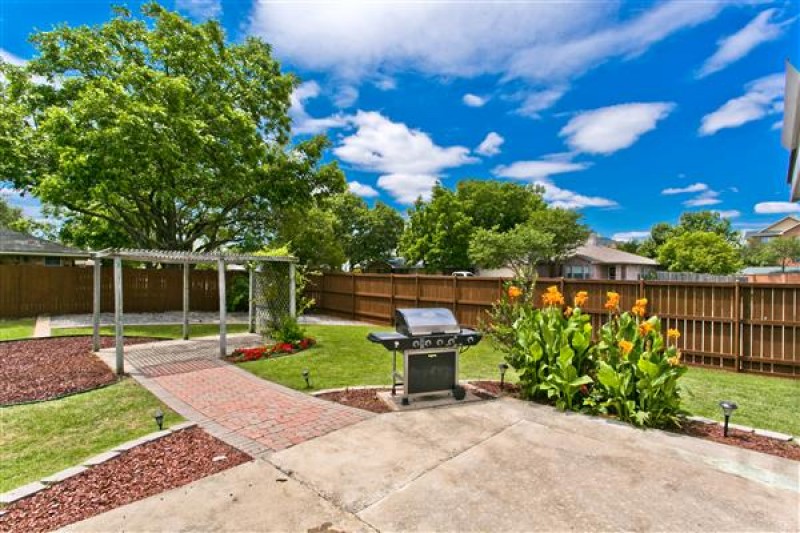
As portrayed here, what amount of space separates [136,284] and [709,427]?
1775 cm

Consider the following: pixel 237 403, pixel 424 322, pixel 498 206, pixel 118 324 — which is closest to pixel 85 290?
pixel 118 324

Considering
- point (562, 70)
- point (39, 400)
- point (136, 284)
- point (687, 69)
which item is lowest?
point (39, 400)

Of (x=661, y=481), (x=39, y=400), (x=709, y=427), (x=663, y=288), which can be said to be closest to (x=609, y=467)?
(x=661, y=481)

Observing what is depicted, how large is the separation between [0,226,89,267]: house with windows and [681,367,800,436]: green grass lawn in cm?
1993

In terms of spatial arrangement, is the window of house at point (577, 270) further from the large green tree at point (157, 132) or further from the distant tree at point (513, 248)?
the large green tree at point (157, 132)

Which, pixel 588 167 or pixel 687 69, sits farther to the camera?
pixel 588 167

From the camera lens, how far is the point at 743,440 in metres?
3.82

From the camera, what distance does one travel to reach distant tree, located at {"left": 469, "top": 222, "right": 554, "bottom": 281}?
2589 cm

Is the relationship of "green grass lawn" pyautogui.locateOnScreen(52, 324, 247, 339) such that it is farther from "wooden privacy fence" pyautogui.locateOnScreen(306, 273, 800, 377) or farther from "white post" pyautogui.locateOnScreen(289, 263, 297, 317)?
"wooden privacy fence" pyautogui.locateOnScreen(306, 273, 800, 377)

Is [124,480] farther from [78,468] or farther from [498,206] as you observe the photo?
[498,206]

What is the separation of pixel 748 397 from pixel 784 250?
5007cm

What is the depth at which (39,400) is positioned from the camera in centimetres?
518

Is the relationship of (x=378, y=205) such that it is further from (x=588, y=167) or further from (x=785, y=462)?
(x=785, y=462)

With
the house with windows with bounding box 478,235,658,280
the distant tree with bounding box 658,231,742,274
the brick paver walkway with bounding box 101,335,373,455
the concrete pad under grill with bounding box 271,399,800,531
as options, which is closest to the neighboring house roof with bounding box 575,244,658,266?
the house with windows with bounding box 478,235,658,280
